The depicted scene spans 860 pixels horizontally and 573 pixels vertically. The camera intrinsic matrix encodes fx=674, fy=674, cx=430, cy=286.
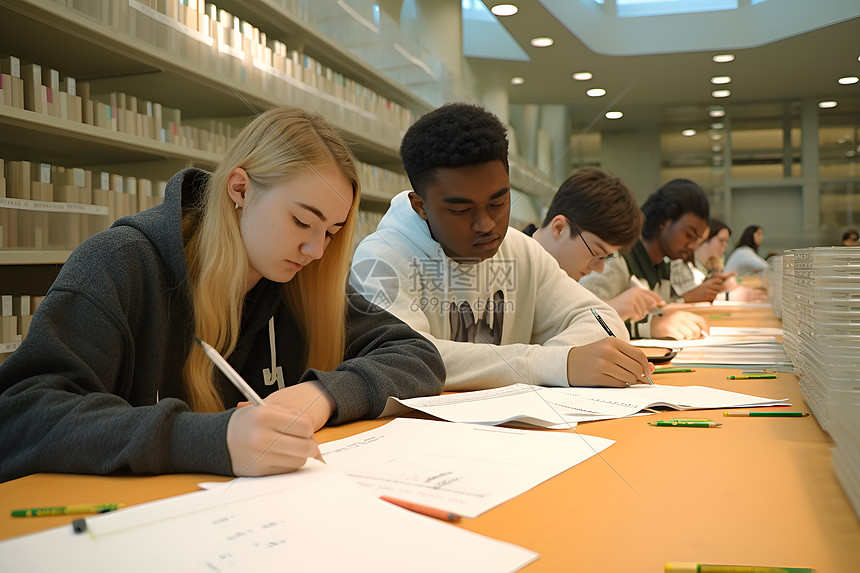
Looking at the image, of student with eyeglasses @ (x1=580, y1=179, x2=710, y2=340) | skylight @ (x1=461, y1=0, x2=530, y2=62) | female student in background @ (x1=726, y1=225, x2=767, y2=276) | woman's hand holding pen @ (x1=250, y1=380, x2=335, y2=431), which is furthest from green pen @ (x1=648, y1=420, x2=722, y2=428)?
female student in background @ (x1=726, y1=225, x2=767, y2=276)

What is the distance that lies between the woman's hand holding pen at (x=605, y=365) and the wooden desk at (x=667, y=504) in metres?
0.26

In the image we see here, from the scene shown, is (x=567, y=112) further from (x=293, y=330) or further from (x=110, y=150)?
(x=293, y=330)

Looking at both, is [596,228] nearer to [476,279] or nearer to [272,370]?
[476,279]

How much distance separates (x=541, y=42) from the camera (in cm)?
478

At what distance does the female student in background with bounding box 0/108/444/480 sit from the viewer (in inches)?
22.7

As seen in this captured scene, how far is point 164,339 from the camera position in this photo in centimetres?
84

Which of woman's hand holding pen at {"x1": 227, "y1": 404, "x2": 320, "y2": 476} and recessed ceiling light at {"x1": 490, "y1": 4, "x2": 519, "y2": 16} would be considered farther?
recessed ceiling light at {"x1": 490, "y1": 4, "x2": 519, "y2": 16}

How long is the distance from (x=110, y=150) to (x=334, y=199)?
149 centimetres

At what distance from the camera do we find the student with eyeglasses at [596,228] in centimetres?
176

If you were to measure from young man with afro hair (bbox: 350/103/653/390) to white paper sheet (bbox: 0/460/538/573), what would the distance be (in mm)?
590

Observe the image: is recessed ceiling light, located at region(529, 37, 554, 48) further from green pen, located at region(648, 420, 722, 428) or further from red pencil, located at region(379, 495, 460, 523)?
red pencil, located at region(379, 495, 460, 523)

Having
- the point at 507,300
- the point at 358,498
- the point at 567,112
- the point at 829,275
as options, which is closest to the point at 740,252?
the point at 567,112

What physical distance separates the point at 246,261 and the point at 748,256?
21.0 ft

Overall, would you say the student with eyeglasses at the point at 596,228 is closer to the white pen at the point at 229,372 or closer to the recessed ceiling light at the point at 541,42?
the white pen at the point at 229,372
